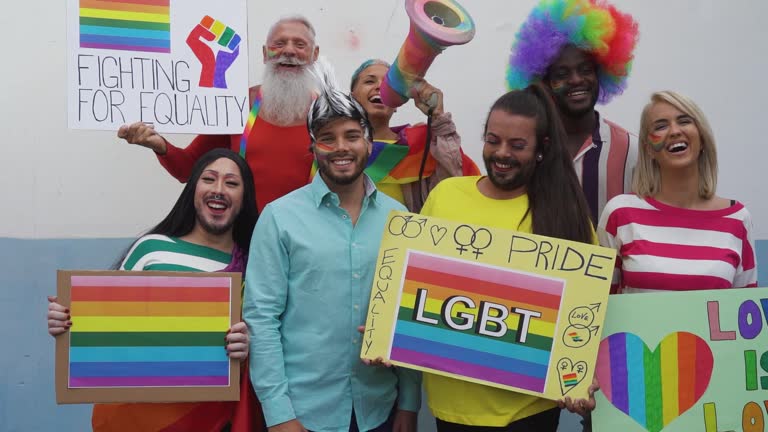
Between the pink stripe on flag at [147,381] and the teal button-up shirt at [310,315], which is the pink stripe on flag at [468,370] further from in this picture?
the pink stripe on flag at [147,381]

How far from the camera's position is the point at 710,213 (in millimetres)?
2686

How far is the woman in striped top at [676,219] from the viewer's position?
2.61 meters

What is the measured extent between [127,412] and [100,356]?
0.94 feet

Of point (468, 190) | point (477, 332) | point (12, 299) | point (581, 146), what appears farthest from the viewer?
point (12, 299)

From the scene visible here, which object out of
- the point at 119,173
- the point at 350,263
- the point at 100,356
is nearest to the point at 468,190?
the point at 350,263

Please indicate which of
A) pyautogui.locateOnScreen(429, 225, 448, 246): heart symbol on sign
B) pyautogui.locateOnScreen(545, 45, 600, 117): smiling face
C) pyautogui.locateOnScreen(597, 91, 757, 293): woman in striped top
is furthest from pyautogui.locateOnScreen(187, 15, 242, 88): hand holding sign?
pyautogui.locateOnScreen(597, 91, 757, 293): woman in striped top

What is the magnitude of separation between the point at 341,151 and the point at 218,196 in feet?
1.77

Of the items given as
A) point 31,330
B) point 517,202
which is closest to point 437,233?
point 517,202

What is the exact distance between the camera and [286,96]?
11.2 ft

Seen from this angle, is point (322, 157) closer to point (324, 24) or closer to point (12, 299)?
point (324, 24)

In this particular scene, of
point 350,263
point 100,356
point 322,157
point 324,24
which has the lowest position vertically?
point 100,356

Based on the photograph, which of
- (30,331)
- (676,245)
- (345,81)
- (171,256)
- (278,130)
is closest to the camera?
(676,245)

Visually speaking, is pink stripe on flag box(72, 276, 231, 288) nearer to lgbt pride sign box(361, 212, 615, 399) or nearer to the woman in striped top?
lgbt pride sign box(361, 212, 615, 399)

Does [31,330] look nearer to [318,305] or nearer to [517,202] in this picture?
[318,305]
